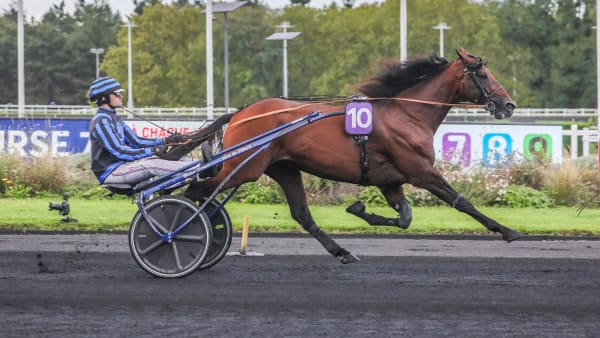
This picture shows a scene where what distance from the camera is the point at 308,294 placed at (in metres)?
7.29

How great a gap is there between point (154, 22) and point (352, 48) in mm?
12891

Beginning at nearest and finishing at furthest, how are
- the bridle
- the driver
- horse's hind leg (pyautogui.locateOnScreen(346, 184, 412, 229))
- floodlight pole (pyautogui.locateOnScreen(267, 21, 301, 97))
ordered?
the driver, horse's hind leg (pyautogui.locateOnScreen(346, 184, 412, 229)), the bridle, floodlight pole (pyautogui.locateOnScreen(267, 21, 301, 97))

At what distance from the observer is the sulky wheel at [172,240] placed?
314 inches

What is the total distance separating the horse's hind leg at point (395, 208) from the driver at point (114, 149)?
1.60 meters

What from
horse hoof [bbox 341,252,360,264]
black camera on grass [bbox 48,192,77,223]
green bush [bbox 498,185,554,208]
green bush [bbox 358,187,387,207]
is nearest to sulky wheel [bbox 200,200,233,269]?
horse hoof [bbox 341,252,360,264]

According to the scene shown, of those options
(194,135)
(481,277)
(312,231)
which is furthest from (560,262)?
(194,135)

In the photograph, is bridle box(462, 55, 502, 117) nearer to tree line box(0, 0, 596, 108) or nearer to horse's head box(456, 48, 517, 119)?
horse's head box(456, 48, 517, 119)

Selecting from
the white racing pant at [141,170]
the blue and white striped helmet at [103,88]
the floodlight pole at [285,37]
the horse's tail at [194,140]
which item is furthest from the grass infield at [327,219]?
the floodlight pole at [285,37]

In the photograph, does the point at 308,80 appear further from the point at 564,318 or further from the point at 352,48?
the point at 564,318

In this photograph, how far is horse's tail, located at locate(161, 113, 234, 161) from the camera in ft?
28.1

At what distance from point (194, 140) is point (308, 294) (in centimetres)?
204

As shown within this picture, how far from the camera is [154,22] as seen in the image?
6988 cm

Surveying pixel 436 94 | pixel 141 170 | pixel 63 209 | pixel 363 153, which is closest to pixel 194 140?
pixel 141 170

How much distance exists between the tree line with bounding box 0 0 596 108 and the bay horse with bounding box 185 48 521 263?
53338mm
